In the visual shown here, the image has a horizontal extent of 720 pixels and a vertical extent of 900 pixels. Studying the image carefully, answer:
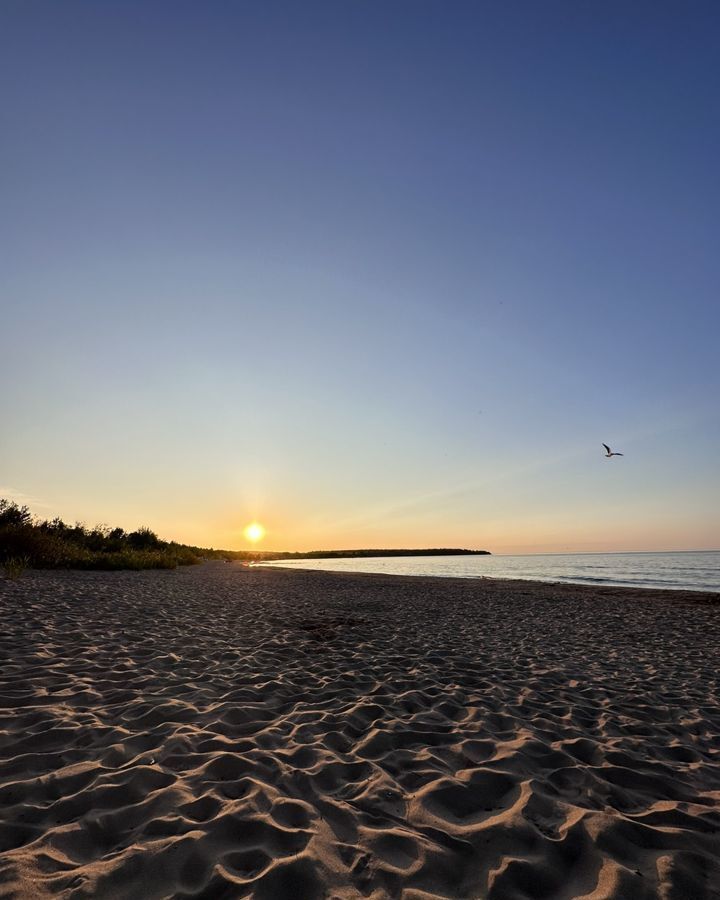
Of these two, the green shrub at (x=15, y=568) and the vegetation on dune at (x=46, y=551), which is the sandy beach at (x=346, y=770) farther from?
the vegetation on dune at (x=46, y=551)

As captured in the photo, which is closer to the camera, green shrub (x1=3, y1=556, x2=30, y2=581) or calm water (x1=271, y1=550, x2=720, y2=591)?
green shrub (x1=3, y1=556, x2=30, y2=581)

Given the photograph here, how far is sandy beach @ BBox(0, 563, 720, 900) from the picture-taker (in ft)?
8.84

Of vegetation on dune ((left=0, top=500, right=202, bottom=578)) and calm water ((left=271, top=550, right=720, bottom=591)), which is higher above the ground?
vegetation on dune ((left=0, top=500, right=202, bottom=578))

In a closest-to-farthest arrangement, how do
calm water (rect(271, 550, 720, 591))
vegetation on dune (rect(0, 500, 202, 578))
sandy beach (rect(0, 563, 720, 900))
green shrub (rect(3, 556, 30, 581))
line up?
sandy beach (rect(0, 563, 720, 900)) → green shrub (rect(3, 556, 30, 581)) → vegetation on dune (rect(0, 500, 202, 578)) → calm water (rect(271, 550, 720, 591))

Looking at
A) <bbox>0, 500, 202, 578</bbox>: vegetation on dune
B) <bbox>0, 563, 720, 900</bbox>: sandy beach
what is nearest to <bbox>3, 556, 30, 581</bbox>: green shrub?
<bbox>0, 500, 202, 578</bbox>: vegetation on dune

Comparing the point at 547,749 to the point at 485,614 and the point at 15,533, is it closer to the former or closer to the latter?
the point at 485,614

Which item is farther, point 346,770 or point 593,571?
point 593,571

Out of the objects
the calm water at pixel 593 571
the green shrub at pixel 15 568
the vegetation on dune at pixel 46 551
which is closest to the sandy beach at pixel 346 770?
the green shrub at pixel 15 568

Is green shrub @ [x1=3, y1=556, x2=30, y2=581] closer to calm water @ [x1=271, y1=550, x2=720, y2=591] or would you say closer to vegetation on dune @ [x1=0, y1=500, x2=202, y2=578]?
vegetation on dune @ [x1=0, y1=500, x2=202, y2=578]

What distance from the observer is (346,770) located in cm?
393

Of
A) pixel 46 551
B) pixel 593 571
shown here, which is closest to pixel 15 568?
pixel 46 551

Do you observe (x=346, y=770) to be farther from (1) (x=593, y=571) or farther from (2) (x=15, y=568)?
(1) (x=593, y=571)

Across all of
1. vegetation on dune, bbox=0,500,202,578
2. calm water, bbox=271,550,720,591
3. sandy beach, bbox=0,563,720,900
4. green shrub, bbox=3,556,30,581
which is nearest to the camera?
sandy beach, bbox=0,563,720,900

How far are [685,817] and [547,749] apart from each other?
3.89 ft
